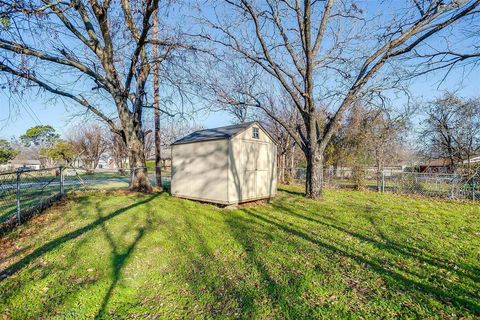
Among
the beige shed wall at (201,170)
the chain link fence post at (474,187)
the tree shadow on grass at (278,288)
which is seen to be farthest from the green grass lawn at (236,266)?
the chain link fence post at (474,187)

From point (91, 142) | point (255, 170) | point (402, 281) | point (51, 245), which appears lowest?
point (402, 281)

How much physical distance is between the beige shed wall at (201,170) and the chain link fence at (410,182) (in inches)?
337

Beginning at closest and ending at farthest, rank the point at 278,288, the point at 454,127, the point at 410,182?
the point at 278,288 < the point at 410,182 < the point at 454,127

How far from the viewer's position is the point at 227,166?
23.5 ft

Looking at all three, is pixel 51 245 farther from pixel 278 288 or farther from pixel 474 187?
pixel 474 187

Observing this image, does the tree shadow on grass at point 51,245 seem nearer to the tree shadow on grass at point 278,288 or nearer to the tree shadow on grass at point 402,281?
the tree shadow on grass at point 278,288

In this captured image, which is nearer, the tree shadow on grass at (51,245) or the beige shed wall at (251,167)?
the tree shadow on grass at (51,245)

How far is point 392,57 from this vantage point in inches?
310

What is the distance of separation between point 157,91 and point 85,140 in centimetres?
2605

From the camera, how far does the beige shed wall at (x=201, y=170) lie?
731 centimetres

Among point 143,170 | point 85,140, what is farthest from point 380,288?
point 85,140

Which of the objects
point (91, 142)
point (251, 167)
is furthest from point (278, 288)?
point (91, 142)

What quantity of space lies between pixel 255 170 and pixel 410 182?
26.7 feet

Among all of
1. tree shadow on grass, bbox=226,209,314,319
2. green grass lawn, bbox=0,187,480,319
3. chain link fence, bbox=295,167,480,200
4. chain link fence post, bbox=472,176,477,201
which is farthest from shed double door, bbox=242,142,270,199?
chain link fence post, bbox=472,176,477,201
